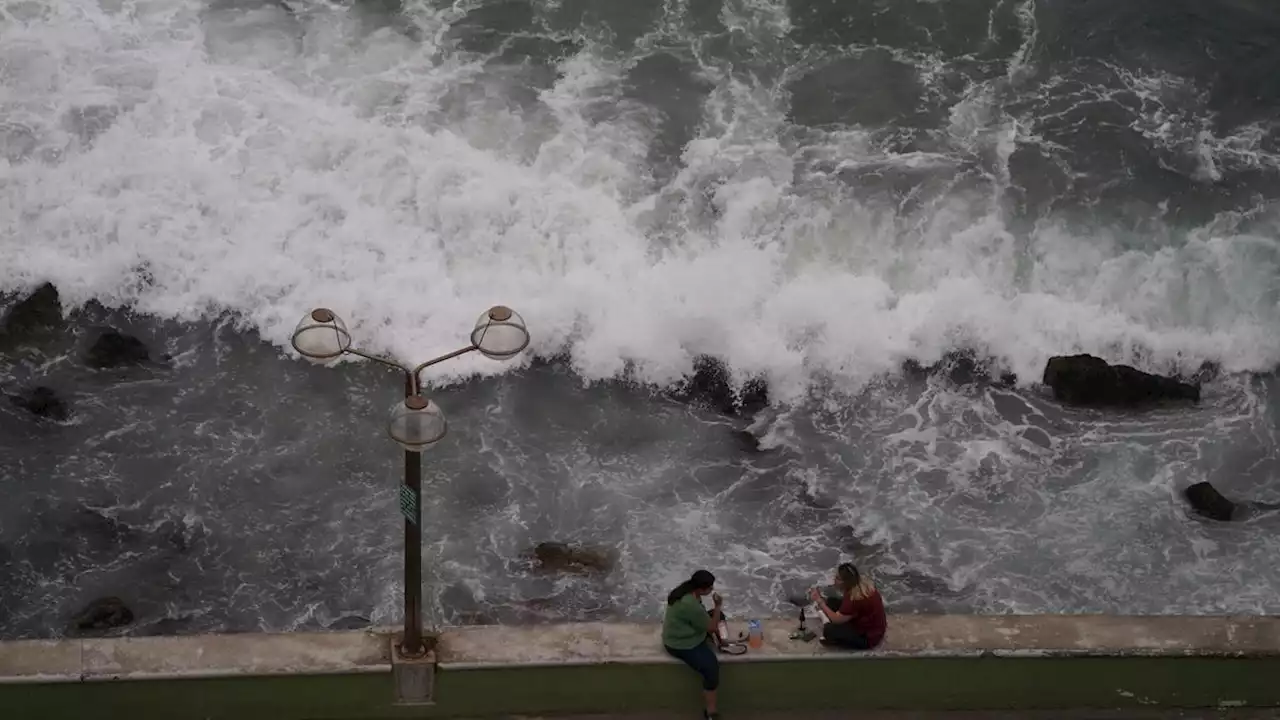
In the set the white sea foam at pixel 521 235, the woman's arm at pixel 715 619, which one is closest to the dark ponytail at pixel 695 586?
the woman's arm at pixel 715 619

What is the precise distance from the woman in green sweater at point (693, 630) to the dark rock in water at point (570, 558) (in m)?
5.33

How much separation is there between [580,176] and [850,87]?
4.93 meters

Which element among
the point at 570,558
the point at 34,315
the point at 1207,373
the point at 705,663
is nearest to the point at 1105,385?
the point at 1207,373

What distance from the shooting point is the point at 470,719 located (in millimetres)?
14031

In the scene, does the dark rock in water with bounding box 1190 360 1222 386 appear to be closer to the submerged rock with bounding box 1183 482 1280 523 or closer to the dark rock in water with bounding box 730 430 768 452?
the submerged rock with bounding box 1183 482 1280 523

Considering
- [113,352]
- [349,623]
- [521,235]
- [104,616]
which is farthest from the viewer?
[521,235]

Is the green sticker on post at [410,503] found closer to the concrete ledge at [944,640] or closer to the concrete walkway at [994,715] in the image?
the concrete ledge at [944,640]

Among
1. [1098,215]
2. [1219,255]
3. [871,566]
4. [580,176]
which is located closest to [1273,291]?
[1219,255]

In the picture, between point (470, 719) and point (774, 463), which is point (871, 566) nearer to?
point (774, 463)

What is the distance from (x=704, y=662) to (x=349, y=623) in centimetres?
602

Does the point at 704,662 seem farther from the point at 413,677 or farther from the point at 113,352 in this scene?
the point at 113,352

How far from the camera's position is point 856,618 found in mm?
14047

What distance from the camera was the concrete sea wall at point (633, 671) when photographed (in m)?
13.6

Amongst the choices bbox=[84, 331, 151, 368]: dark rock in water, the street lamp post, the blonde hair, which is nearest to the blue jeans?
the blonde hair
